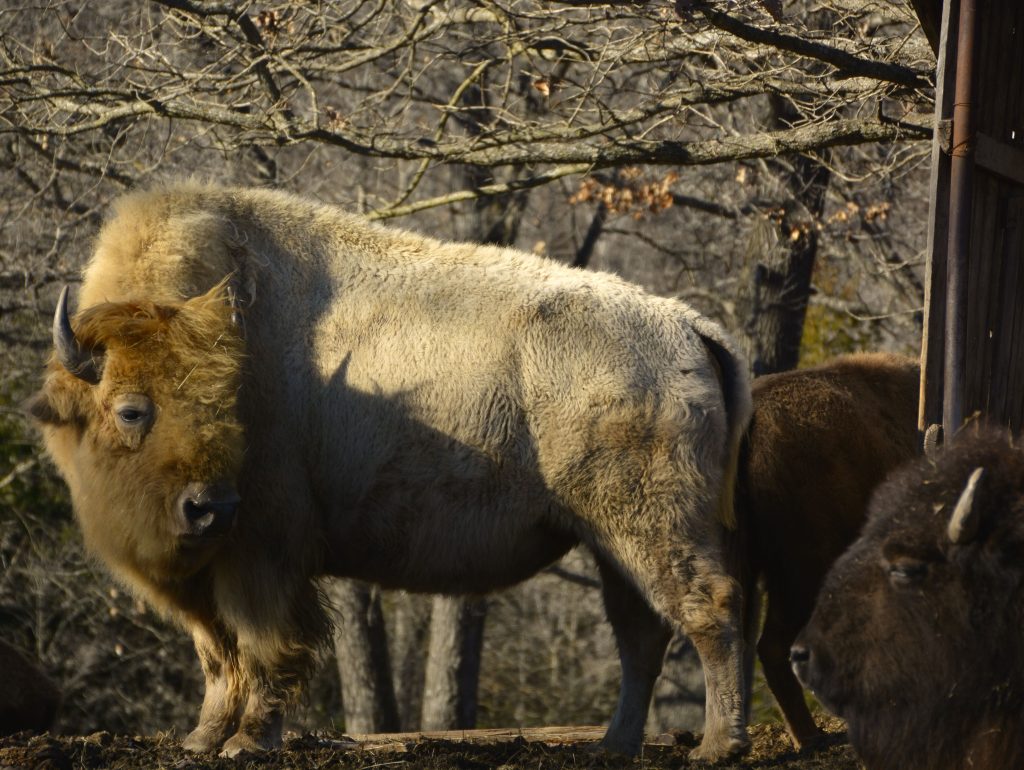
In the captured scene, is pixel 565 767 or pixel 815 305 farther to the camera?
pixel 815 305

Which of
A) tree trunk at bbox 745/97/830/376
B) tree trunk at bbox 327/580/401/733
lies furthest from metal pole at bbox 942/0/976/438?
tree trunk at bbox 327/580/401/733

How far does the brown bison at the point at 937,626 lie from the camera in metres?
4.42

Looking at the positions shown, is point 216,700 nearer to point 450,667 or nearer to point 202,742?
point 202,742

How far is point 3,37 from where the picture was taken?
825 cm

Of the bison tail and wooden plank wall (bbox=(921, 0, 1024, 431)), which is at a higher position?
wooden plank wall (bbox=(921, 0, 1024, 431))

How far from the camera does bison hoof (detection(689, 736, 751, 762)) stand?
5.99 meters

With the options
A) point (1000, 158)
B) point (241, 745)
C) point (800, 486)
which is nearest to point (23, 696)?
point (241, 745)

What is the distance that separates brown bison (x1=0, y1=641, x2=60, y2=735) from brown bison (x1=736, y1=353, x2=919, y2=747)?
3.67 metres

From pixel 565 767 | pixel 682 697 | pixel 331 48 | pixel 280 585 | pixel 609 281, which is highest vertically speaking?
pixel 331 48

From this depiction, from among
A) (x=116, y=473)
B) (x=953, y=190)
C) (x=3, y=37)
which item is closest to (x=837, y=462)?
(x=953, y=190)

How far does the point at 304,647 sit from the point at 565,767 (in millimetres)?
1360

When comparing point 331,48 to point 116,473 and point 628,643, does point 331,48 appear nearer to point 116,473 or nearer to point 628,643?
point 116,473

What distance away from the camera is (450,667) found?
40.2 ft

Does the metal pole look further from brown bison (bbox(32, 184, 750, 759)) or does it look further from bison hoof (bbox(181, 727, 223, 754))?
bison hoof (bbox(181, 727, 223, 754))
